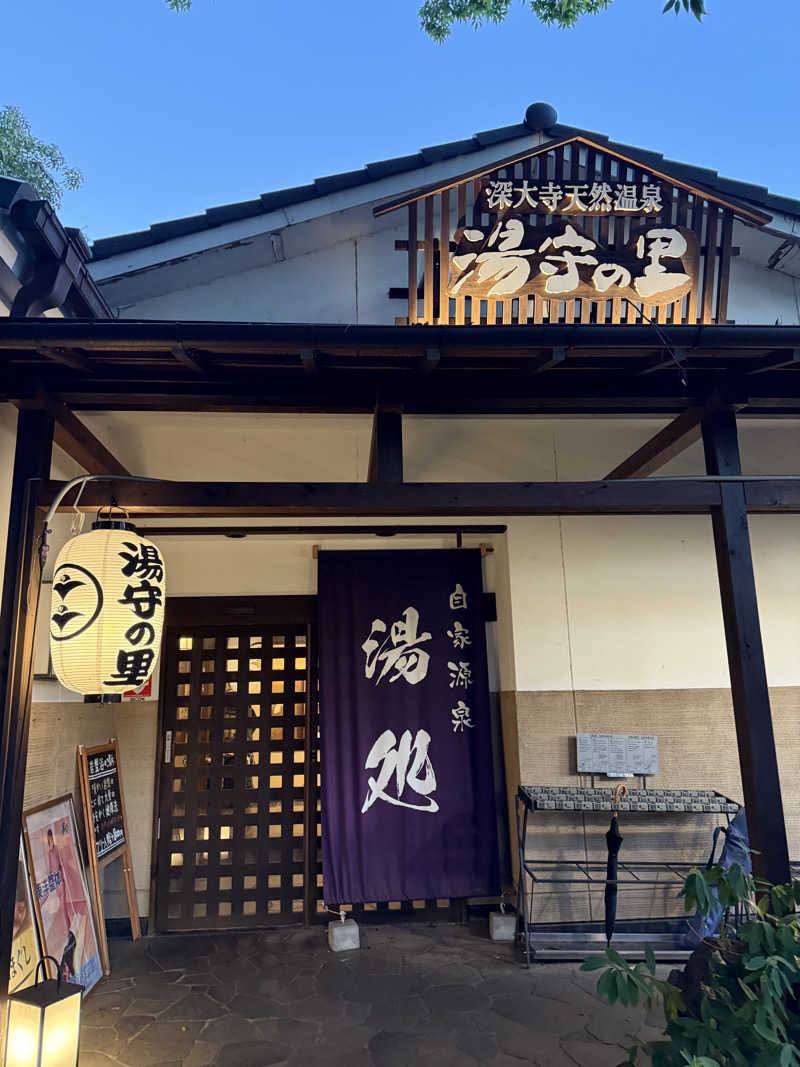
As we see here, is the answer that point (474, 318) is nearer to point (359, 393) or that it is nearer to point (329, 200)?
point (359, 393)

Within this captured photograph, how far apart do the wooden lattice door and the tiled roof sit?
12.1ft

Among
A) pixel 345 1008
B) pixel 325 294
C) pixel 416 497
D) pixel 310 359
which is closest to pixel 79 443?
pixel 310 359

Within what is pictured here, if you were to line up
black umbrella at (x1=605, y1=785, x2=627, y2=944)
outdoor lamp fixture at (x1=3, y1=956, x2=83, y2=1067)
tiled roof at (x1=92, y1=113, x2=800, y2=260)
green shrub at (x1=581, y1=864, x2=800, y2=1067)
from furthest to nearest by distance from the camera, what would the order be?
tiled roof at (x1=92, y1=113, x2=800, y2=260)
black umbrella at (x1=605, y1=785, x2=627, y2=944)
outdoor lamp fixture at (x1=3, y1=956, x2=83, y2=1067)
green shrub at (x1=581, y1=864, x2=800, y2=1067)

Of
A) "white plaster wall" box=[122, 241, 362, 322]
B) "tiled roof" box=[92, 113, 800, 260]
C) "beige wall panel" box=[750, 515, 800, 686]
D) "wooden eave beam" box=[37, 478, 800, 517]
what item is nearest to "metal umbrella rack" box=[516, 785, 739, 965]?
"beige wall panel" box=[750, 515, 800, 686]

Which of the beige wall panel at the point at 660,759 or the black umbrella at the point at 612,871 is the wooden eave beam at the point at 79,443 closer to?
the beige wall panel at the point at 660,759

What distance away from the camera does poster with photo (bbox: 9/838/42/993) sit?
446cm

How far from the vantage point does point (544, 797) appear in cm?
591

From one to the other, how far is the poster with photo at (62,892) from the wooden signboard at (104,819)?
110 mm

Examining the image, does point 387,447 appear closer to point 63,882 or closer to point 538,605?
point 538,605

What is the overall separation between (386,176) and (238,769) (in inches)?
252

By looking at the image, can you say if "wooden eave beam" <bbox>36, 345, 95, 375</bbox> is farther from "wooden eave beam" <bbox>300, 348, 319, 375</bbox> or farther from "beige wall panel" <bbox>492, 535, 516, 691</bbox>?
"beige wall panel" <bbox>492, 535, 516, 691</bbox>

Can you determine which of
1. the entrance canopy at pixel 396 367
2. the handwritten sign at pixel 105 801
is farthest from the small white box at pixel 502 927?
the entrance canopy at pixel 396 367

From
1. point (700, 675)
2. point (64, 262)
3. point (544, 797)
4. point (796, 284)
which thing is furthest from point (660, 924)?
point (64, 262)

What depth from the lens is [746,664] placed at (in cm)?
430
